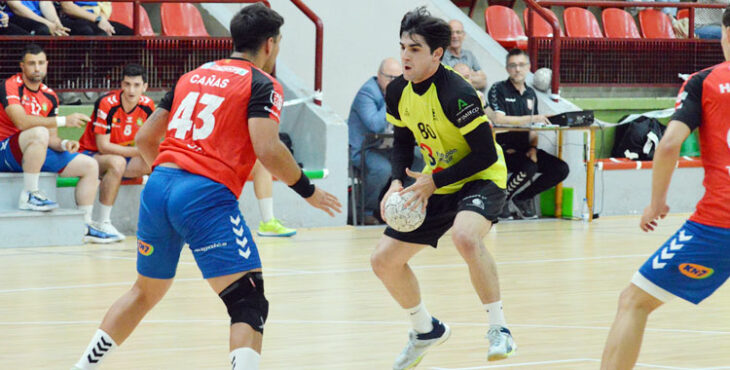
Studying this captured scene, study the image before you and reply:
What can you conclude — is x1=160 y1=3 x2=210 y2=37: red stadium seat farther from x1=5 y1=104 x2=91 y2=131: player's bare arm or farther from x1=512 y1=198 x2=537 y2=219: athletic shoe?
x1=512 y1=198 x2=537 y2=219: athletic shoe

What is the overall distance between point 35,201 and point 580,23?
27.6 feet

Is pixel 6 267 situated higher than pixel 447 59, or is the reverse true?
pixel 447 59

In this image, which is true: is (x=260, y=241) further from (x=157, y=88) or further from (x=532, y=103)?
(x=532, y=103)

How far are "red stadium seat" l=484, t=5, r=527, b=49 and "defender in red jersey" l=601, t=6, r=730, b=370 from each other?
11.2 meters

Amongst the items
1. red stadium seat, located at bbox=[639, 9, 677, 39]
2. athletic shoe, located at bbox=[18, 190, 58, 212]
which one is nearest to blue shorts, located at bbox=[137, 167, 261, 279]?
athletic shoe, located at bbox=[18, 190, 58, 212]

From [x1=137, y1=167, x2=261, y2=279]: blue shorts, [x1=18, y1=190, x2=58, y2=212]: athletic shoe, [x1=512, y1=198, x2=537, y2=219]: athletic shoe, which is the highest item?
[x1=137, y1=167, x2=261, y2=279]: blue shorts

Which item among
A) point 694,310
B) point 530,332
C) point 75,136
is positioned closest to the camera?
point 530,332

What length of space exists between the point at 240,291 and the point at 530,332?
98.7 inches

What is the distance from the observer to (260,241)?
1102 centimetres

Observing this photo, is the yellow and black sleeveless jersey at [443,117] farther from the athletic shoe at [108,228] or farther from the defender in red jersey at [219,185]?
the athletic shoe at [108,228]

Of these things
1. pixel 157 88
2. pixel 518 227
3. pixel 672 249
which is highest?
pixel 672 249

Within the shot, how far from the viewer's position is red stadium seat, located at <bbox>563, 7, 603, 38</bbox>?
15.7 meters

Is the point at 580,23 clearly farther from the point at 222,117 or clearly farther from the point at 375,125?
the point at 222,117

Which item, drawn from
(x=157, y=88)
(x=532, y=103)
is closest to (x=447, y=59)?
(x=532, y=103)
